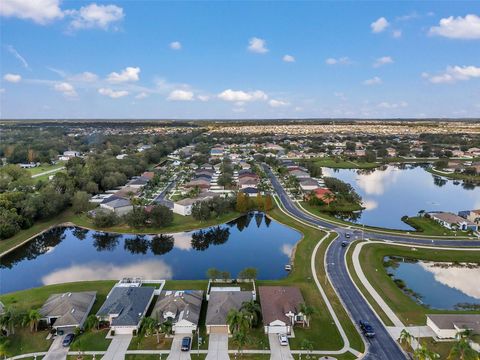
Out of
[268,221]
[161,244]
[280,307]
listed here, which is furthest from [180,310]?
[268,221]

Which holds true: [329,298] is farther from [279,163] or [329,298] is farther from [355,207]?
[279,163]

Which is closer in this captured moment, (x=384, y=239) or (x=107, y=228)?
(x=384, y=239)

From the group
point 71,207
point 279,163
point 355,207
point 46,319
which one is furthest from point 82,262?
point 279,163

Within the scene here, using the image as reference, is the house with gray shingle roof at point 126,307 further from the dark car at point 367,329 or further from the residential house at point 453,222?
the residential house at point 453,222

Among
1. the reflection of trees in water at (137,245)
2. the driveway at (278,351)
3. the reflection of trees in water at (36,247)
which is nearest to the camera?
the driveway at (278,351)

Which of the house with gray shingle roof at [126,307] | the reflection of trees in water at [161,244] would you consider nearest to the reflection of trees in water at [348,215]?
the reflection of trees in water at [161,244]

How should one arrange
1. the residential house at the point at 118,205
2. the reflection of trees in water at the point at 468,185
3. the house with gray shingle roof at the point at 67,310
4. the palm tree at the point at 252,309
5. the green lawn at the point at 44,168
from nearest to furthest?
the palm tree at the point at 252,309, the house with gray shingle roof at the point at 67,310, the residential house at the point at 118,205, the reflection of trees in water at the point at 468,185, the green lawn at the point at 44,168

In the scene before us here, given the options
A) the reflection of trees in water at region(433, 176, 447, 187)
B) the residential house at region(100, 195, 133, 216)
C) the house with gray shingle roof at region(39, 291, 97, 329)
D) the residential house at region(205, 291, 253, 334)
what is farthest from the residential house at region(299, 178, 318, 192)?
the house with gray shingle roof at region(39, 291, 97, 329)
